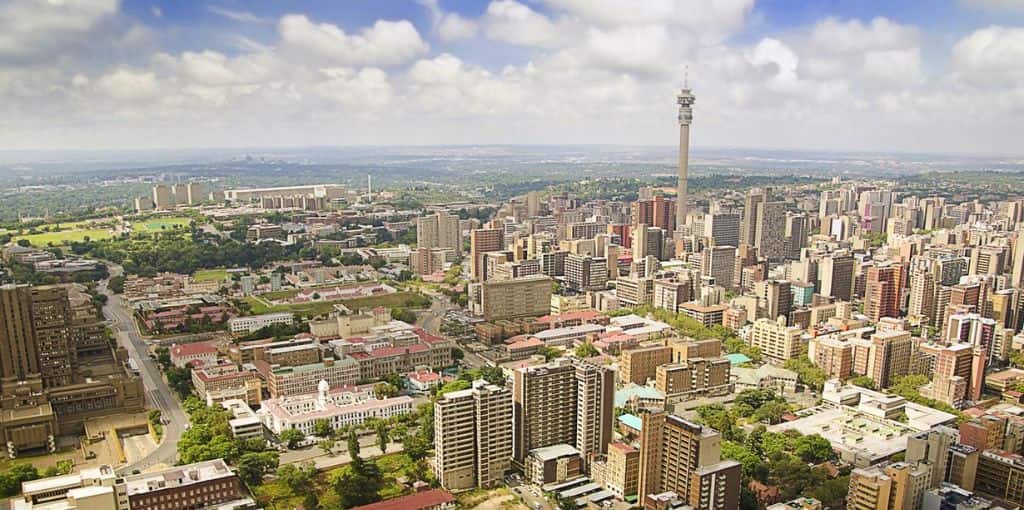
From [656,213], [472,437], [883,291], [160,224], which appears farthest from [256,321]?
[656,213]

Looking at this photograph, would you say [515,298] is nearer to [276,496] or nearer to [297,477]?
[297,477]

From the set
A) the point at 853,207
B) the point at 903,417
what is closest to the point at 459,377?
the point at 903,417

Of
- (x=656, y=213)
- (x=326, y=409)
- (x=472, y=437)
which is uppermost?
(x=656, y=213)

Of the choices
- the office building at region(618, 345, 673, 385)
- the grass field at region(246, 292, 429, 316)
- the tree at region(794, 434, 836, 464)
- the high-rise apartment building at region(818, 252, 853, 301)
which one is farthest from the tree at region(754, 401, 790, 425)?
the grass field at region(246, 292, 429, 316)

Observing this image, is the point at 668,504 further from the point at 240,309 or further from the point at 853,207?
the point at 853,207

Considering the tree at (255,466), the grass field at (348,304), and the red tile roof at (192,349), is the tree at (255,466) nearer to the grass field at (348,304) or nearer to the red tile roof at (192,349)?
the red tile roof at (192,349)

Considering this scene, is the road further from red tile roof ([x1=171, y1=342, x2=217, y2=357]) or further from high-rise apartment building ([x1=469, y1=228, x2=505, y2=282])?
high-rise apartment building ([x1=469, y1=228, x2=505, y2=282])
